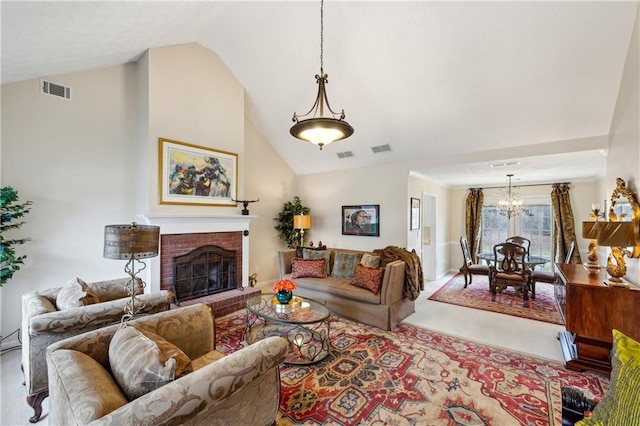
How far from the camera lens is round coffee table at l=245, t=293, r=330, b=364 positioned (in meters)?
2.85

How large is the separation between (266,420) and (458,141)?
15.4 feet

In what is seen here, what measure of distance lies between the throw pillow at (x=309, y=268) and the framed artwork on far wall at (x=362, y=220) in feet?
4.88

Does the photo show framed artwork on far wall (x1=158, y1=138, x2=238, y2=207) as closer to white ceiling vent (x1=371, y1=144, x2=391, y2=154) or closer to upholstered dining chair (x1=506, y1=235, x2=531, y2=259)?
white ceiling vent (x1=371, y1=144, x2=391, y2=154)

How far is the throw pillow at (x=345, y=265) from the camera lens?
15.2ft

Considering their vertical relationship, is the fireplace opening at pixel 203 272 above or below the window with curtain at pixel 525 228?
below

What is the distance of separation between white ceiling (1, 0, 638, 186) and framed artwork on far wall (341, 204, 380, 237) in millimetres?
1350

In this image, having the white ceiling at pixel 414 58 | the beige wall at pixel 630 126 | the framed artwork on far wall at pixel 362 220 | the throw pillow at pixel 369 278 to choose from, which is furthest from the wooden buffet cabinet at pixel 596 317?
the framed artwork on far wall at pixel 362 220

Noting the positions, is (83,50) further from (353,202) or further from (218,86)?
(353,202)

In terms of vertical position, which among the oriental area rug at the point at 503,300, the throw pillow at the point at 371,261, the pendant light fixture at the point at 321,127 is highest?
the pendant light fixture at the point at 321,127

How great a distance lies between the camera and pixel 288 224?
6441 millimetres

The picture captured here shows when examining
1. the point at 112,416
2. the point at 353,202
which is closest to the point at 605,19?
the point at 353,202

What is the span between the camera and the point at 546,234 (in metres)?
6.71

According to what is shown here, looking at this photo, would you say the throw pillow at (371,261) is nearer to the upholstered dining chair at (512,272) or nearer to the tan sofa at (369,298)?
the tan sofa at (369,298)

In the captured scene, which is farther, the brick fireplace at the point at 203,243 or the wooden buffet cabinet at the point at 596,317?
the brick fireplace at the point at 203,243
